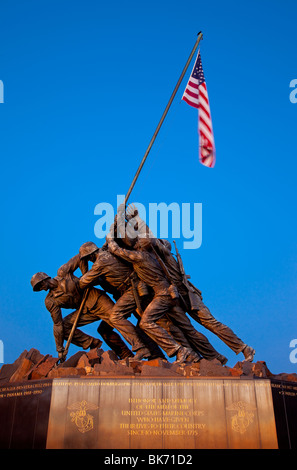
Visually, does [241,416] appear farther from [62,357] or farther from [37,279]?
[37,279]

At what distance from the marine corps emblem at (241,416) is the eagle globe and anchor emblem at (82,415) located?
2.54 m

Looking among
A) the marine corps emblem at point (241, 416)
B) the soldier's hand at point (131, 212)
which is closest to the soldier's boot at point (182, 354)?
the marine corps emblem at point (241, 416)

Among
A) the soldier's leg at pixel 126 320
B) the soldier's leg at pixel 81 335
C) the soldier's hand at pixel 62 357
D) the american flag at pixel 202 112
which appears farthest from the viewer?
the soldier's leg at pixel 81 335

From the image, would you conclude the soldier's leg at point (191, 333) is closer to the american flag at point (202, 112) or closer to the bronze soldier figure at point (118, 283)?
the bronze soldier figure at point (118, 283)

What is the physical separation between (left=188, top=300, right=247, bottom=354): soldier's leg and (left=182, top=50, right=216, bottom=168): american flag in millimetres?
3792

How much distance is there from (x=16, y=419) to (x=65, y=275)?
3.75 meters

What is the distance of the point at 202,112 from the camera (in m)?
11.2

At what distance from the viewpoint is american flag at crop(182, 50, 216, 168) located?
1078 cm

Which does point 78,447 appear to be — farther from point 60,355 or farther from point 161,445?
point 60,355

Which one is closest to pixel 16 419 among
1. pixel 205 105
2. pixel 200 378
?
pixel 200 378

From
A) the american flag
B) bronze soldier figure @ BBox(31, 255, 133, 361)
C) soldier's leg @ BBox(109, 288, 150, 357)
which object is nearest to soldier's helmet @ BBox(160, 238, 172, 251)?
soldier's leg @ BBox(109, 288, 150, 357)

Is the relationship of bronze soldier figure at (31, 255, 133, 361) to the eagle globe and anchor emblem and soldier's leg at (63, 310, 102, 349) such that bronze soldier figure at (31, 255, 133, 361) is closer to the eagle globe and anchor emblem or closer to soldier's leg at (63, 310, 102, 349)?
soldier's leg at (63, 310, 102, 349)

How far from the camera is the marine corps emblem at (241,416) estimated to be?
779 cm

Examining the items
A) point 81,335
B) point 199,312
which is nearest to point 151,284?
point 199,312
